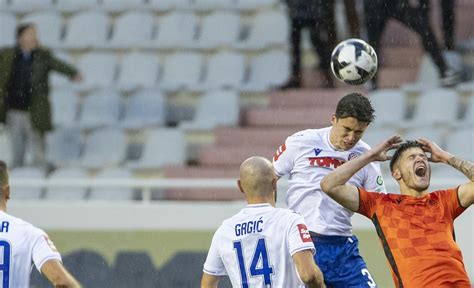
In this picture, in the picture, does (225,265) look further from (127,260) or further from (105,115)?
(105,115)

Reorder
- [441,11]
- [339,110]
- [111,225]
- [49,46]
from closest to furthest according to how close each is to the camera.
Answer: [339,110] < [111,225] < [441,11] < [49,46]

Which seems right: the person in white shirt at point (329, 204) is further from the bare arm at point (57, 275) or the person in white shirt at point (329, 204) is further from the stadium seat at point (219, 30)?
the stadium seat at point (219, 30)

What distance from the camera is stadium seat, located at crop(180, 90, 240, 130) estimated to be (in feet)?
43.4

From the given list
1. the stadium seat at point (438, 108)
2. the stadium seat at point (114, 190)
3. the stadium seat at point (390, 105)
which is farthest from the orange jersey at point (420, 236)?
the stadium seat at point (114, 190)

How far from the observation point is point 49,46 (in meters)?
14.6

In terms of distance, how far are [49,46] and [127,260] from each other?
3.68 metres

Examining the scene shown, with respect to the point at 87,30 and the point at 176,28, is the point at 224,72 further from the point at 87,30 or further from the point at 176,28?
the point at 87,30

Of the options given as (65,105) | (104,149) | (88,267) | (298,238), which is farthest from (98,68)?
(298,238)

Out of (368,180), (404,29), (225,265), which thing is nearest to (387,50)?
(404,29)

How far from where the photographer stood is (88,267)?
460 inches

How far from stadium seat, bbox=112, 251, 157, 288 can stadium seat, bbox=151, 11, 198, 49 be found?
329cm

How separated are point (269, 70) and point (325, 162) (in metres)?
5.94

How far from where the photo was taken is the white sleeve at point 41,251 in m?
6.51

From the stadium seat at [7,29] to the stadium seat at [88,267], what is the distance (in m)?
3.82
